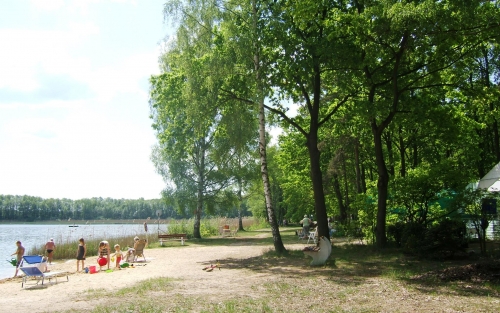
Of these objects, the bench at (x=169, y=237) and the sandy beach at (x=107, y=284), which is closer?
the sandy beach at (x=107, y=284)

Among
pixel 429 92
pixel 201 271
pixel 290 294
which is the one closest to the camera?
pixel 290 294

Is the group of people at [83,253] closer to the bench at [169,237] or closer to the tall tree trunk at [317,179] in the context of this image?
the tall tree trunk at [317,179]

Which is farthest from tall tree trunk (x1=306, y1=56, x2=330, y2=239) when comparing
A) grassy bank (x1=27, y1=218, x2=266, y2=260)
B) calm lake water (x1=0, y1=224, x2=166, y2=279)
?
calm lake water (x1=0, y1=224, x2=166, y2=279)

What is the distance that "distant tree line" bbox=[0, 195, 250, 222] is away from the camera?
11293 centimetres

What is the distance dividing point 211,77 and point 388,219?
29.9 feet

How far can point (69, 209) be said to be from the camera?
120 metres

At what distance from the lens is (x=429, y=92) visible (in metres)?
18.1

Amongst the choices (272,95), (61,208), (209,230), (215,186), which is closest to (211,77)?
(272,95)

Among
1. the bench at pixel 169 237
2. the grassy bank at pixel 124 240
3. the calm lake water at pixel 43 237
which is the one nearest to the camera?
the grassy bank at pixel 124 240

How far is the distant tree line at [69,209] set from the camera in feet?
370

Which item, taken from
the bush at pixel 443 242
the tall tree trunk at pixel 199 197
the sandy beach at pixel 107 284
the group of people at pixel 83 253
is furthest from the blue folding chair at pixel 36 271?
the tall tree trunk at pixel 199 197

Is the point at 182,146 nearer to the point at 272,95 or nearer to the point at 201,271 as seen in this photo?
the point at 272,95

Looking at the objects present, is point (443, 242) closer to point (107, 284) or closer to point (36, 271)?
point (107, 284)

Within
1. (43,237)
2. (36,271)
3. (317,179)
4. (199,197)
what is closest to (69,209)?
(43,237)
